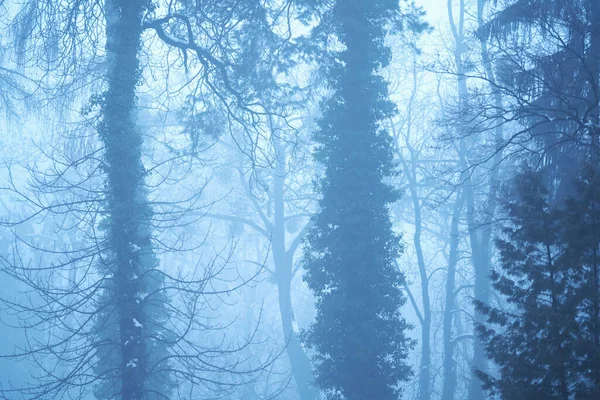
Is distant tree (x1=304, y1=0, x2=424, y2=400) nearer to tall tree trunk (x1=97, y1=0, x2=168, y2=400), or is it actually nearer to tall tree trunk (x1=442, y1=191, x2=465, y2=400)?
tall tree trunk (x1=97, y1=0, x2=168, y2=400)

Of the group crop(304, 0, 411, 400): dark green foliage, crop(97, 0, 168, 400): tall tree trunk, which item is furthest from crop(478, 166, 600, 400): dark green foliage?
crop(97, 0, 168, 400): tall tree trunk

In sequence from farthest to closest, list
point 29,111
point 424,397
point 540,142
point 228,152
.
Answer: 1. point 228,152
2. point 424,397
3. point 29,111
4. point 540,142

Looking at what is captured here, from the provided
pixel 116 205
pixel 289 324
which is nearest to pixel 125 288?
pixel 116 205

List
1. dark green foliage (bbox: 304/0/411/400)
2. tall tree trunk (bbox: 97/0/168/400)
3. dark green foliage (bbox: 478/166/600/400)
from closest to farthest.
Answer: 1. dark green foliage (bbox: 478/166/600/400)
2. tall tree trunk (bbox: 97/0/168/400)
3. dark green foliage (bbox: 304/0/411/400)

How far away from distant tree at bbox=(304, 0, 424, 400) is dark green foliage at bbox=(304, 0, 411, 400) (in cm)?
2

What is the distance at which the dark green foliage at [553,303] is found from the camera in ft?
18.6

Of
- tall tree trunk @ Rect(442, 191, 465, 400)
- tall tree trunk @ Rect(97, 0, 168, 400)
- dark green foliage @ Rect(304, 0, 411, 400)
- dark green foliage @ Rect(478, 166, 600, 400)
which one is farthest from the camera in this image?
tall tree trunk @ Rect(442, 191, 465, 400)

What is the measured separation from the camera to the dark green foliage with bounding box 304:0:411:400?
1070cm

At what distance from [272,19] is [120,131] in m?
4.69

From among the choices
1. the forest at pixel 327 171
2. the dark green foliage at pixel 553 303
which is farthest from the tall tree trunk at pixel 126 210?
the dark green foliage at pixel 553 303

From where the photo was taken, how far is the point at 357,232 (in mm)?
10898

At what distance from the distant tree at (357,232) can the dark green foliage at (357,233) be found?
0.08ft

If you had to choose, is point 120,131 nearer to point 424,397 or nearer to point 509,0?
point 509,0

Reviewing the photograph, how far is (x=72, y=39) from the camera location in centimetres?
718
